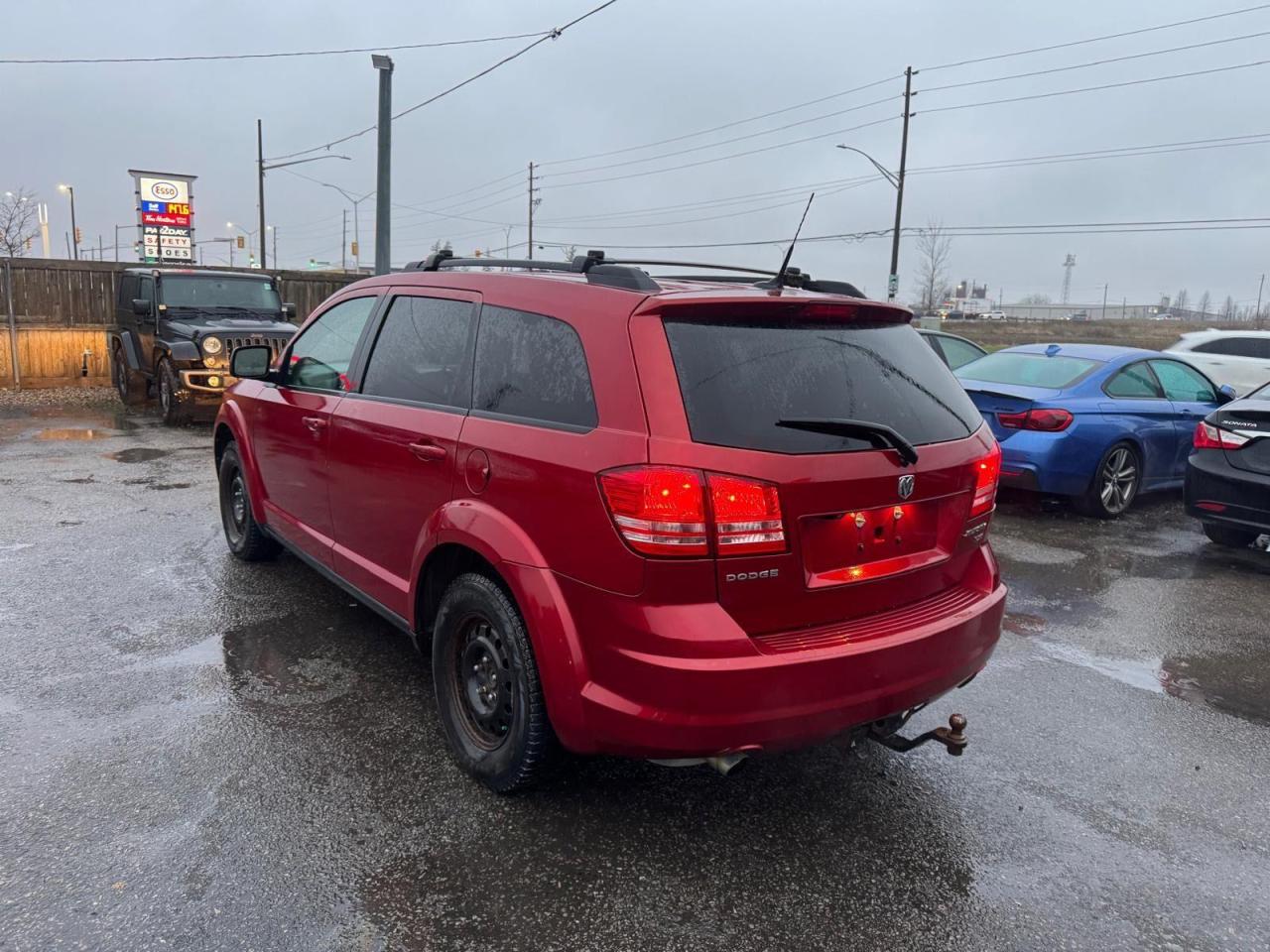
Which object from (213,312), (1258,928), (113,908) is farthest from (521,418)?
(213,312)

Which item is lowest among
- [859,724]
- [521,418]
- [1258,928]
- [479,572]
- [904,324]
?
[1258,928]

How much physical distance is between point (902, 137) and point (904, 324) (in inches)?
1204

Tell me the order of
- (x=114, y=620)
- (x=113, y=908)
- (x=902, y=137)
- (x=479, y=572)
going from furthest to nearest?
(x=902, y=137) < (x=114, y=620) < (x=479, y=572) < (x=113, y=908)

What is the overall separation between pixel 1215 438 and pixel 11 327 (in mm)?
16512

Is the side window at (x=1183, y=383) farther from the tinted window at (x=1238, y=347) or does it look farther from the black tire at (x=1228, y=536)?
the tinted window at (x=1238, y=347)

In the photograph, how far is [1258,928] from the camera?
2.53 meters

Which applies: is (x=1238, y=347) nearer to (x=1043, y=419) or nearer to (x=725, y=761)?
(x=1043, y=419)

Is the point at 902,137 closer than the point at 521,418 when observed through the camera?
No

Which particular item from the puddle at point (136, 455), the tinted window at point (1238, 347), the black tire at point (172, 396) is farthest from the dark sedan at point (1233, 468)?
the black tire at point (172, 396)

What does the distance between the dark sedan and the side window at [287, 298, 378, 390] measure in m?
5.76

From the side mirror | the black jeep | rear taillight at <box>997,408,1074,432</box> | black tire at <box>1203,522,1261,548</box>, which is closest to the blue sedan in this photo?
rear taillight at <box>997,408,1074,432</box>

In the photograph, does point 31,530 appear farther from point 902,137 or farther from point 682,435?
point 902,137

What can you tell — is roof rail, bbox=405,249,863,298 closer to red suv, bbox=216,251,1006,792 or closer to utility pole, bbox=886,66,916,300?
red suv, bbox=216,251,1006,792

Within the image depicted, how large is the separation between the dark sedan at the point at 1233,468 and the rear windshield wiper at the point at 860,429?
4.62 meters
